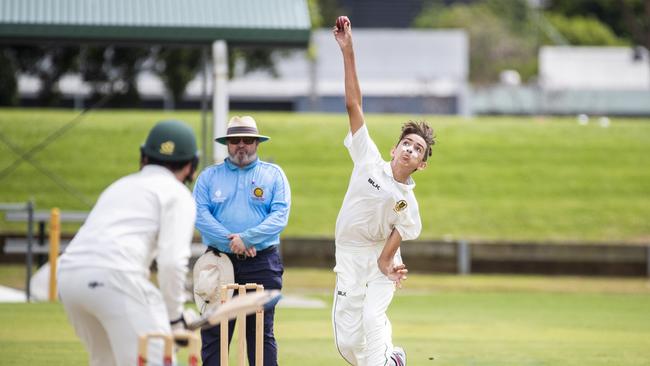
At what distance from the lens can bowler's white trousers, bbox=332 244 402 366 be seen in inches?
337

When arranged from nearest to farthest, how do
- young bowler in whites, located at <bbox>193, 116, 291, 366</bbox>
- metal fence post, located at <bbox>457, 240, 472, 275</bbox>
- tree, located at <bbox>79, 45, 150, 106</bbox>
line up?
1. young bowler in whites, located at <bbox>193, 116, 291, 366</bbox>
2. tree, located at <bbox>79, 45, 150, 106</bbox>
3. metal fence post, located at <bbox>457, 240, 472, 275</bbox>

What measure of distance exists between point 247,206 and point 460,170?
74.8 feet

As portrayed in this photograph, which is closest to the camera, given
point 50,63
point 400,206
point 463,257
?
point 400,206

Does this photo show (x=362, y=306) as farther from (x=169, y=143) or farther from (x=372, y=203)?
(x=169, y=143)

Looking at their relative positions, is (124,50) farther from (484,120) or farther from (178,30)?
(484,120)

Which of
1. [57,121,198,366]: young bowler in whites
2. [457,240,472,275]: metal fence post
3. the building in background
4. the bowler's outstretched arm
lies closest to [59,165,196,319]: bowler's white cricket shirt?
[57,121,198,366]: young bowler in whites

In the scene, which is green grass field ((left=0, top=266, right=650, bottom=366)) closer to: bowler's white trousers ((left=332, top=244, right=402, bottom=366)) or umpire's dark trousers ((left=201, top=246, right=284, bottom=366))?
umpire's dark trousers ((left=201, top=246, right=284, bottom=366))

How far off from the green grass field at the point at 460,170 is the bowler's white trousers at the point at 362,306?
Answer: 17.4 meters

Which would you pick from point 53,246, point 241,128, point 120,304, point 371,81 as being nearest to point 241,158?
point 241,128

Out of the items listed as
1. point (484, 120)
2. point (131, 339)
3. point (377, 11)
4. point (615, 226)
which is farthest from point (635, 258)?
point (377, 11)

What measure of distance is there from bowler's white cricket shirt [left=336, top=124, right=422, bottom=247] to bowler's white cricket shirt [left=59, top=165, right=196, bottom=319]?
2.41 meters

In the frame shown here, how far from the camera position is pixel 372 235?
8.70 m

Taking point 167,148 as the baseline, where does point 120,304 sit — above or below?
below

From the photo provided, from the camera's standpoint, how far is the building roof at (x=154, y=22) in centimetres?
1823
